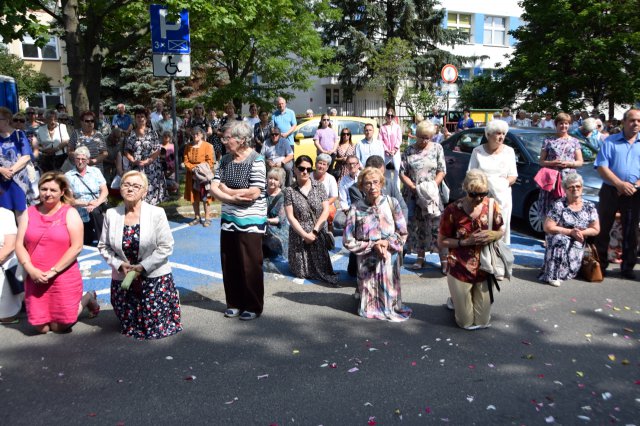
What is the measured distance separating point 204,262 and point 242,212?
2.57 metres

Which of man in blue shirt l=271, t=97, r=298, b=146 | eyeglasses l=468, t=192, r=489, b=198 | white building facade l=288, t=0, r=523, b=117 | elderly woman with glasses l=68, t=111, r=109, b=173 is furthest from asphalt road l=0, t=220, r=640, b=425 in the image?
white building facade l=288, t=0, r=523, b=117

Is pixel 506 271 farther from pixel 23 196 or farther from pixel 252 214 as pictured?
pixel 23 196

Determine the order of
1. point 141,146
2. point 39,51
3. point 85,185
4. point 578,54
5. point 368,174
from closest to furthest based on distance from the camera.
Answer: point 368,174 → point 85,185 → point 141,146 → point 578,54 → point 39,51

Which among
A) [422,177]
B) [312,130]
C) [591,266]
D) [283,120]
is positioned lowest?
[591,266]

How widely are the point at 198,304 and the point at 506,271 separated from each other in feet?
10.6

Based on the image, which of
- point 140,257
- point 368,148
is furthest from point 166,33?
point 140,257

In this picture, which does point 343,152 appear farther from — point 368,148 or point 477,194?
point 477,194

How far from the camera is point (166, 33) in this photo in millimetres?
10109

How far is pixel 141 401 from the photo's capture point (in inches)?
152

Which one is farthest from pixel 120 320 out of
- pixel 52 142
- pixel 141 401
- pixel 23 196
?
pixel 52 142

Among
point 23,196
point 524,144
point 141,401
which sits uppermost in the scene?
point 524,144

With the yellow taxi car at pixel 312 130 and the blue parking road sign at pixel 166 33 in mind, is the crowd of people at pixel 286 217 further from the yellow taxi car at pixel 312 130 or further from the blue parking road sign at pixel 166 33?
the yellow taxi car at pixel 312 130

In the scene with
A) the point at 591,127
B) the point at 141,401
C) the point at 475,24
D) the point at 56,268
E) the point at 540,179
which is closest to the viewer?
the point at 141,401

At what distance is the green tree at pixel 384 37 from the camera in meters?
33.0
